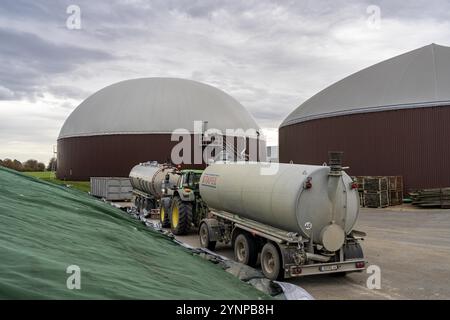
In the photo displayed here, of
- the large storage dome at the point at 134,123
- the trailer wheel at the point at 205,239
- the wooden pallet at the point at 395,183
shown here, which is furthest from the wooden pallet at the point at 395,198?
the large storage dome at the point at 134,123

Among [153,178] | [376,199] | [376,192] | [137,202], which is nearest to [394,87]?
[376,192]

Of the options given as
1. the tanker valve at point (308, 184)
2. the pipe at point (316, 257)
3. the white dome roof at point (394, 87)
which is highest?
the white dome roof at point (394, 87)

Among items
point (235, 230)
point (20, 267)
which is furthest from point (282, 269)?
point (20, 267)

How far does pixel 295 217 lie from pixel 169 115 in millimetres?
42002

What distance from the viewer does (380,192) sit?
2762cm

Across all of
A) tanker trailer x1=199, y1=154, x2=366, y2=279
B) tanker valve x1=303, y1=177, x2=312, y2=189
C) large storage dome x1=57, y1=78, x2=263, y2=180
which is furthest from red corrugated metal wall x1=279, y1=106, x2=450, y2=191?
tanker valve x1=303, y1=177, x2=312, y2=189

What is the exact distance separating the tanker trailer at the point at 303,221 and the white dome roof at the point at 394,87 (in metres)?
22.4

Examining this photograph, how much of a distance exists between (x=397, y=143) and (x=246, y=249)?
873 inches

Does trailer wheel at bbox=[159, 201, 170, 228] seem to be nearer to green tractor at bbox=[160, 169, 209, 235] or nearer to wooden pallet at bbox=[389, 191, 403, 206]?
green tractor at bbox=[160, 169, 209, 235]

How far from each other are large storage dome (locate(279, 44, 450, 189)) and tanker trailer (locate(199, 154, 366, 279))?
832 inches

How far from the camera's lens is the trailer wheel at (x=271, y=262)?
10242 millimetres

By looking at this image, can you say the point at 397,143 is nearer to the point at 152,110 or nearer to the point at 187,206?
the point at 187,206

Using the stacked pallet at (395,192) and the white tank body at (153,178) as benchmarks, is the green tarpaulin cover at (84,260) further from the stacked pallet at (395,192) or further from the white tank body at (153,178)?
the stacked pallet at (395,192)
